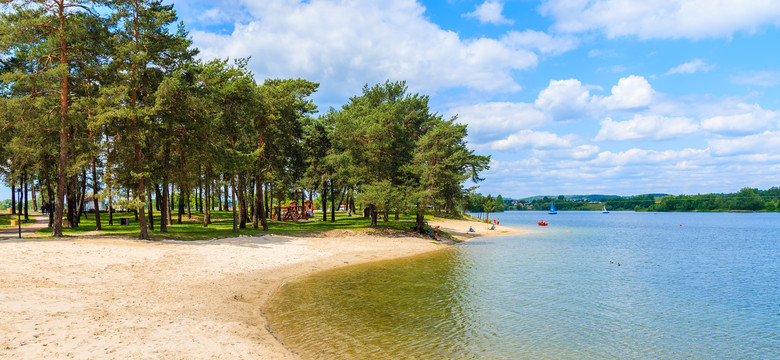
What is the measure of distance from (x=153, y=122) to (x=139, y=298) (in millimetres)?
19020

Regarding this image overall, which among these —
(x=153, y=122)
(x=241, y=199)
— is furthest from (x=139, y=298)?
(x=241, y=199)

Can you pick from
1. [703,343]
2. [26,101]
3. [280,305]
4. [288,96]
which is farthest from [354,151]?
[703,343]

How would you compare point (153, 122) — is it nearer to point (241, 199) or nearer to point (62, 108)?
point (62, 108)

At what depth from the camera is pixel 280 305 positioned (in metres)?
17.4

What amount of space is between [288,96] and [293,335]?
34.0 meters

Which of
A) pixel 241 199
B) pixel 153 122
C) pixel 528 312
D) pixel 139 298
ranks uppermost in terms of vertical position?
pixel 153 122

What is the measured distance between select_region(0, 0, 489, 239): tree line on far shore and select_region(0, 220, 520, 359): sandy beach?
25.2 feet

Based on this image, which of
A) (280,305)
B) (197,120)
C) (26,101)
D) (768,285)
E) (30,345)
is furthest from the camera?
(197,120)

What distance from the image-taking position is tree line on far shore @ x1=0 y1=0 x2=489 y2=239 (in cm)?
2734

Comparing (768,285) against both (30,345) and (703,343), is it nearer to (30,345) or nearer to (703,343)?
(703,343)

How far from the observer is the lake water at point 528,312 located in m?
13.1

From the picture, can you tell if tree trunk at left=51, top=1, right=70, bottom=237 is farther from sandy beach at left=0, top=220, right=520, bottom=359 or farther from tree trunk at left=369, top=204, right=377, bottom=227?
tree trunk at left=369, top=204, right=377, bottom=227

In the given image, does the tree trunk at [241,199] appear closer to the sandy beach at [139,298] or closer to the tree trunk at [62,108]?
the sandy beach at [139,298]

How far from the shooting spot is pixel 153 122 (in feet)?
98.1
